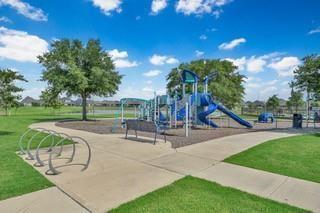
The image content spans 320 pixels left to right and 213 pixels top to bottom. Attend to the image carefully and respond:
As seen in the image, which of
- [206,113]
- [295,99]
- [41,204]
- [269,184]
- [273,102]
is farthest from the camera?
[273,102]

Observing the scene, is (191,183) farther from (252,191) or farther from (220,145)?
(220,145)

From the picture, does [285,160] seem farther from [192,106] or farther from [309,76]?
[309,76]

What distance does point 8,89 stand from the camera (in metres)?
10.5

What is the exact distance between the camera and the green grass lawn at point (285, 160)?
17.4 ft

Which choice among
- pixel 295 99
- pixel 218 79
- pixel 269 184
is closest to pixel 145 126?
pixel 269 184

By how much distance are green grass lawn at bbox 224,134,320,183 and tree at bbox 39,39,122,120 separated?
1493 cm

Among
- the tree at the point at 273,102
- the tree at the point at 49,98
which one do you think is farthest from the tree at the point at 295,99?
the tree at the point at 49,98

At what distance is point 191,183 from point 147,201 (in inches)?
47.0

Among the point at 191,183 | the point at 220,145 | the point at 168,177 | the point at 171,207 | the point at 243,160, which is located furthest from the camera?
the point at 220,145

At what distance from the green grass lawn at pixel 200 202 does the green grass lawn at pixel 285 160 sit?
6.28ft

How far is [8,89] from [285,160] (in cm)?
1185

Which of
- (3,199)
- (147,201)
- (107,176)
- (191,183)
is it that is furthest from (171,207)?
(3,199)

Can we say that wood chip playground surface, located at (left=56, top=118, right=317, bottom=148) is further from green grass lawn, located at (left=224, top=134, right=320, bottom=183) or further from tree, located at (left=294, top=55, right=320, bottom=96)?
tree, located at (left=294, top=55, right=320, bottom=96)

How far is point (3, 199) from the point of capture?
3.75 metres
